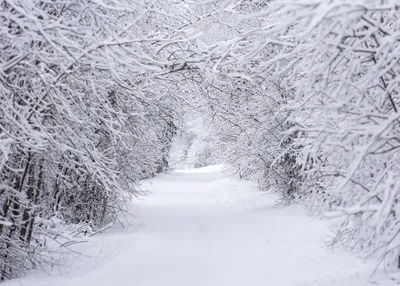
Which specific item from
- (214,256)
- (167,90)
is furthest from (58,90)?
(214,256)

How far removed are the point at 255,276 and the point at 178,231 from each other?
5244 millimetres

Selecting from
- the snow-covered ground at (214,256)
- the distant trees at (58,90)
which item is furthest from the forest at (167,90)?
the snow-covered ground at (214,256)

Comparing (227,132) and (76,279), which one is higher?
(227,132)

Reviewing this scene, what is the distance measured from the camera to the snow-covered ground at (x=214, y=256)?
7539 millimetres

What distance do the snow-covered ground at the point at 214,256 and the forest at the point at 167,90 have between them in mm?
571

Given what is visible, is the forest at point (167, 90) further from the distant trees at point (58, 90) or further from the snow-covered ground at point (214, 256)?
the snow-covered ground at point (214, 256)

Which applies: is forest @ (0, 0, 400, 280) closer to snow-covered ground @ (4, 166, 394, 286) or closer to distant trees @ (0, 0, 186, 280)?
distant trees @ (0, 0, 186, 280)

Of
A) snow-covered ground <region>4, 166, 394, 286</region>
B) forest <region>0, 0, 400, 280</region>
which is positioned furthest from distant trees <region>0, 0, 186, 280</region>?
snow-covered ground <region>4, 166, 394, 286</region>

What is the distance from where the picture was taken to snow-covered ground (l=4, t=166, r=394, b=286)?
24.7 ft

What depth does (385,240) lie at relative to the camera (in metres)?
4.12

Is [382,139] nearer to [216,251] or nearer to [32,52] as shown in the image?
[32,52]

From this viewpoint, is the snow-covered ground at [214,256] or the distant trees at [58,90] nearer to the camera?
the distant trees at [58,90]

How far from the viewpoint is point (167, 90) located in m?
9.83

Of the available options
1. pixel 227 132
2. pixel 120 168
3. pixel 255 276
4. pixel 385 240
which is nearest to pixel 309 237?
pixel 255 276
